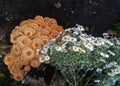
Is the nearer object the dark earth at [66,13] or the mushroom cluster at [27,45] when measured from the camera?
the mushroom cluster at [27,45]

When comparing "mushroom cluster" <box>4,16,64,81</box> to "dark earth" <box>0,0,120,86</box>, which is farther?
"dark earth" <box>0,0,120,86</box>

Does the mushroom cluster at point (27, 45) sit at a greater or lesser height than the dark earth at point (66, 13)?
lesser

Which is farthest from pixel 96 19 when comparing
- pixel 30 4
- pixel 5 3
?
pixel 5 3

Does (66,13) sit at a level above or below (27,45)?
above

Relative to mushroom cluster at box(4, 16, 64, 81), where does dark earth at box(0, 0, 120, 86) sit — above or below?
above
